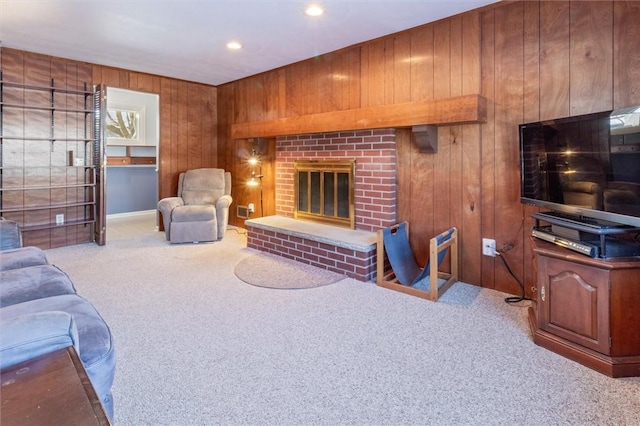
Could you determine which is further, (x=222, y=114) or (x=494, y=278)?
(x=222, y=114)

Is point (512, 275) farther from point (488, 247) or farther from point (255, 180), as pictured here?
point (255, 180)

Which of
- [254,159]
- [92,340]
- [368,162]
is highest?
[254,159]

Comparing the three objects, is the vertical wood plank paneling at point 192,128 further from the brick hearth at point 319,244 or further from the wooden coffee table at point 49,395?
the wooden coffee table at point 49,395

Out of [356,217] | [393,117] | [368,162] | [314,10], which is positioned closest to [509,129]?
[393,117]

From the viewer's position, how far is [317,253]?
361cm

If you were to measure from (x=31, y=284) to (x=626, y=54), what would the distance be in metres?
3.58

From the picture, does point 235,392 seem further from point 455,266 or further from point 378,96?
point 378,96

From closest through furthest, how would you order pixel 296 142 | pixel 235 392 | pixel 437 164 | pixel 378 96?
1. pixel 235 392
2. pixel 437 164
3. pixel 378 96
4. pixel 296 142

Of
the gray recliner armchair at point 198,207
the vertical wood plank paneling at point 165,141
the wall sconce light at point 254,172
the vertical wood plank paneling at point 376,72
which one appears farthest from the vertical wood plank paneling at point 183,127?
the vertical wood plank paneling at point 376,72

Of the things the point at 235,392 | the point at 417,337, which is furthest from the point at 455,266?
the point at 235,392

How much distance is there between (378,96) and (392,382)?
8.70ft

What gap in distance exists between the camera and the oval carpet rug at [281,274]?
3160 mm

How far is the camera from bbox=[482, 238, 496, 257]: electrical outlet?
2980mm

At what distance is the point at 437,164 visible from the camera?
3260 mm
